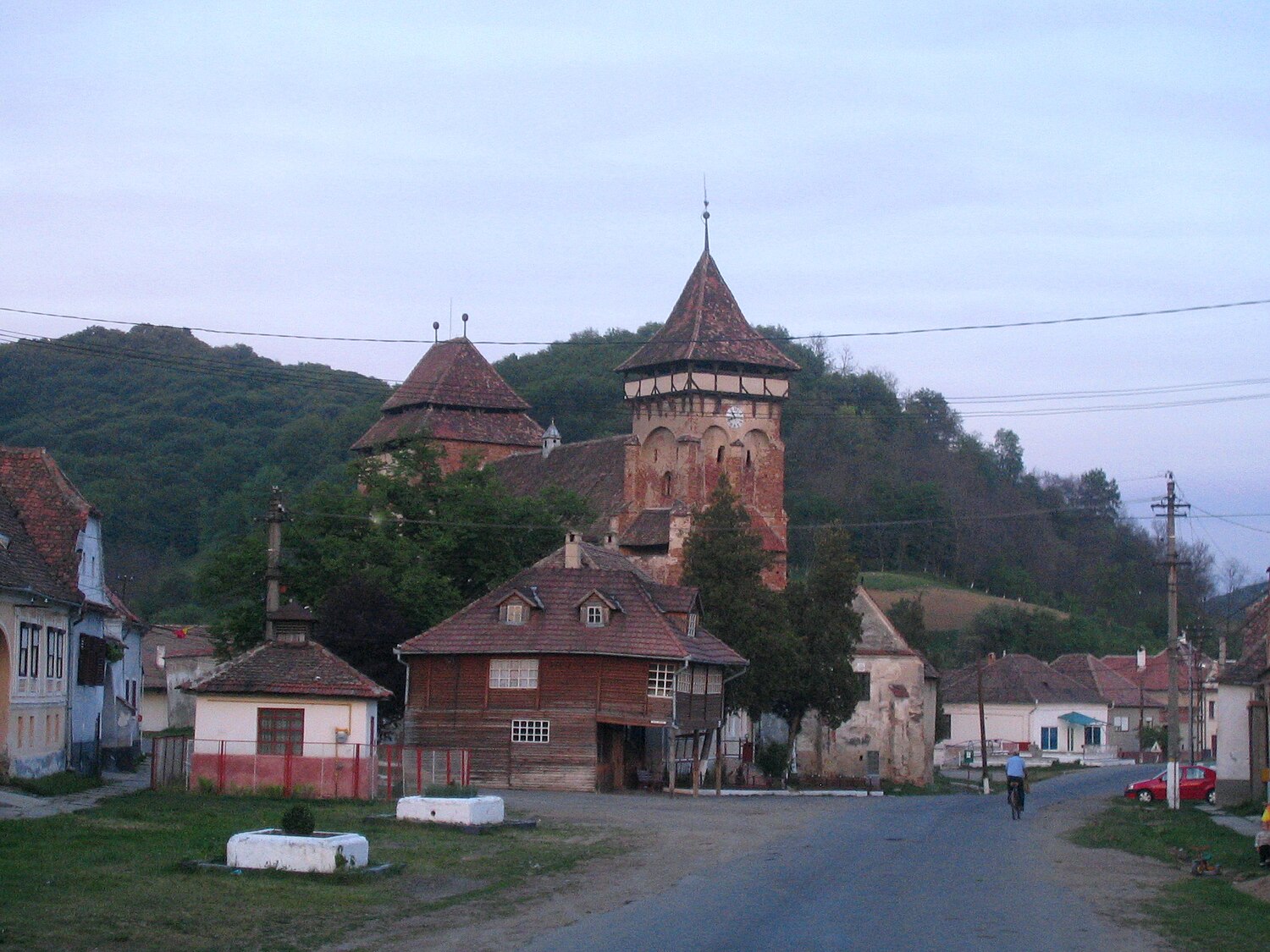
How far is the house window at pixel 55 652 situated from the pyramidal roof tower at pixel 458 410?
47987mm

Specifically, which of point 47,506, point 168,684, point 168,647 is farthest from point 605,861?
point 168,647

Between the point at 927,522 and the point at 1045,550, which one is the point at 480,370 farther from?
the point at 1045,550

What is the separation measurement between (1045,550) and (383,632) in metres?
99.1

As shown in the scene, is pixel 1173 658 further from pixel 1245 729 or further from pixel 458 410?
pixel 458 410

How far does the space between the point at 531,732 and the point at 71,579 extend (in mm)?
12825

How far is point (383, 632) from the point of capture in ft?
148

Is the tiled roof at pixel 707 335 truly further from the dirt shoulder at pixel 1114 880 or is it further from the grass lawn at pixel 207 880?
the grass lawn at pixel 207 880

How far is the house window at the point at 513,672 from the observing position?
4206 cm

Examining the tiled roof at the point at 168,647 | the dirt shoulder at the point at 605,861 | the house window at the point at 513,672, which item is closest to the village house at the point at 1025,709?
the tiled roof at the point at 168,647

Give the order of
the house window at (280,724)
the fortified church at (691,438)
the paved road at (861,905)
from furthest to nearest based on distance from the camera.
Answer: the fortified church at (691,438)
the house window at (280,724)
the paved road at (861,905)

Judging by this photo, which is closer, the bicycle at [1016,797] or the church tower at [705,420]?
the bicycle at [1016,797]

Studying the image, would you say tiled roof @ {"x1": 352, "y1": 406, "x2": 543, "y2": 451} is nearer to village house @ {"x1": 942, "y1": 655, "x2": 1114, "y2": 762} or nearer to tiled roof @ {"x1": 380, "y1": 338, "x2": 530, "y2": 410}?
tiled roof @ {"x1": 380, "y1": 338, "x2": 530, "y2": 410}

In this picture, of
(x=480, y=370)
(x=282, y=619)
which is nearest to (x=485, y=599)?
(x=282, y=619)

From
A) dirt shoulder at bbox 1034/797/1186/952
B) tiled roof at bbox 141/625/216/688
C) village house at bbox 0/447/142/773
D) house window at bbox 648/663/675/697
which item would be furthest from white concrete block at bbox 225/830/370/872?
tiled roof at bbox 141/625/216/688
